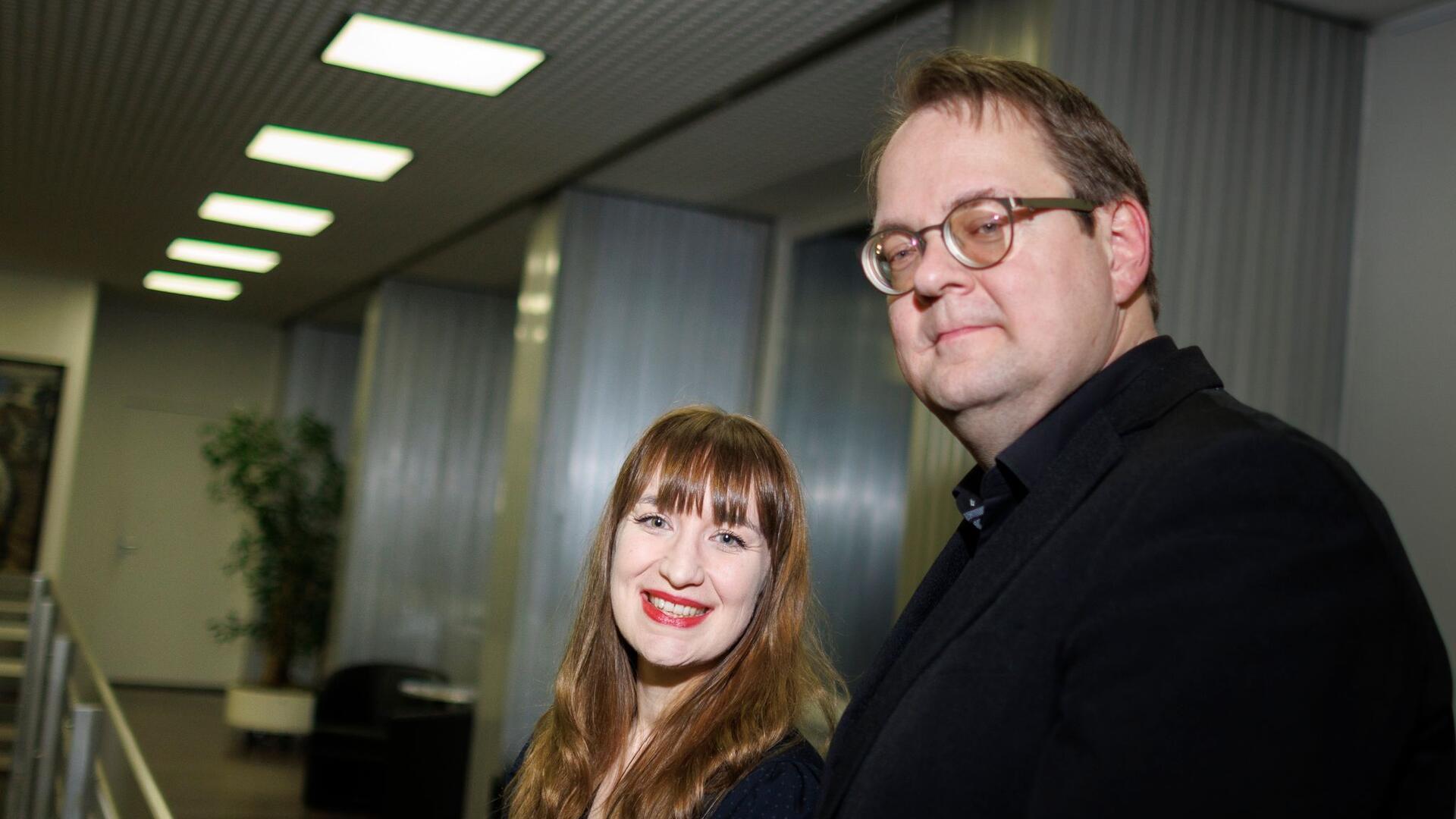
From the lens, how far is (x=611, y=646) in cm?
204

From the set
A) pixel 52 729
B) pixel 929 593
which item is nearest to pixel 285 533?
pixel 52 729

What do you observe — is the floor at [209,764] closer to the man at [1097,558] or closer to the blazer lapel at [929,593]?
the blazer lapel at [929,593]

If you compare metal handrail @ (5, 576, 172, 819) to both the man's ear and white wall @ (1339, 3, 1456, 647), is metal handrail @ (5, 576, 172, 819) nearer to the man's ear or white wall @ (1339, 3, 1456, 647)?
the man's ear

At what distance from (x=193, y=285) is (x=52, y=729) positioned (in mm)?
7653

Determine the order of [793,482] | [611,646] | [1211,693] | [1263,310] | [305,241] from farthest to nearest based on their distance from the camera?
[305,241] → [1263,310] → [611,646] → [793,482] → [1211,693]

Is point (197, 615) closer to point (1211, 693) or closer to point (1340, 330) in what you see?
point (1340, 330)

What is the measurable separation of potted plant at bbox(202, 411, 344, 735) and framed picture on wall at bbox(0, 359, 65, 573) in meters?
1.46

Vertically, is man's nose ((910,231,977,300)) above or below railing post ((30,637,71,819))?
above

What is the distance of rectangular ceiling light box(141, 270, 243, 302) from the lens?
35.1 ft

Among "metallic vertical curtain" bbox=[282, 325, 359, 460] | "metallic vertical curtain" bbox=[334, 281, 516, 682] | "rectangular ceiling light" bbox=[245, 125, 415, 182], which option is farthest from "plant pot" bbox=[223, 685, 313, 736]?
"rectangular ceiling light" bbox=[245, 125, 415, 182]

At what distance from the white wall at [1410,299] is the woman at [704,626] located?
2.07 m

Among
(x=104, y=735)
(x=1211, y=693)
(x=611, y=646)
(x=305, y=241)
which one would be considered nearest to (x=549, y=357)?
(x=305, y=241)

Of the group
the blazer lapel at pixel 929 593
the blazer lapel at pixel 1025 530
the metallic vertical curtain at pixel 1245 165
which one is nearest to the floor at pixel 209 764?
the metallic vertical curtain at pixel 1245 165

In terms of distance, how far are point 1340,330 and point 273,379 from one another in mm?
11516
